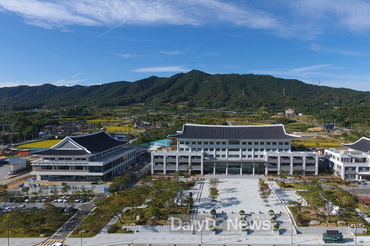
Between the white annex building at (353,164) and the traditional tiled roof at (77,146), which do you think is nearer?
the traditional tiled roof at (77,146)

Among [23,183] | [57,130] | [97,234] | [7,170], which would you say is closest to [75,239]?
[97,234]

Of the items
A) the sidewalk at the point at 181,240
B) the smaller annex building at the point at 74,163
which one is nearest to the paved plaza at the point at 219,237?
the sidewalk at the point at 181,240

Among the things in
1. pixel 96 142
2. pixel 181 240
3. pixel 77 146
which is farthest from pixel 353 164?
pixel 77 146

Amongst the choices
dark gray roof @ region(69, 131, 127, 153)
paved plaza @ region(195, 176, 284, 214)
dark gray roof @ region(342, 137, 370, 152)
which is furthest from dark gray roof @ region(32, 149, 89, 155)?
dark gray roof @ region(342, 137, 370, 152)

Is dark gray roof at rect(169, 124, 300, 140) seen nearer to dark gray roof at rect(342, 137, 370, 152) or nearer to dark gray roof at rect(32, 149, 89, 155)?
dark gray roof at rect(342, 137, 370, 152)

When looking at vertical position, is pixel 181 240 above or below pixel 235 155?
below

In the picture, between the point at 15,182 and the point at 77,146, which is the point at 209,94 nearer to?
the point at 77,146

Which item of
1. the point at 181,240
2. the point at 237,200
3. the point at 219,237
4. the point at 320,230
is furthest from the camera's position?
the point at 237,200

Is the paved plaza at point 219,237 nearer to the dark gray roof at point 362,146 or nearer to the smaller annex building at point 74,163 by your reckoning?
the smaller annex building at point 74,163
